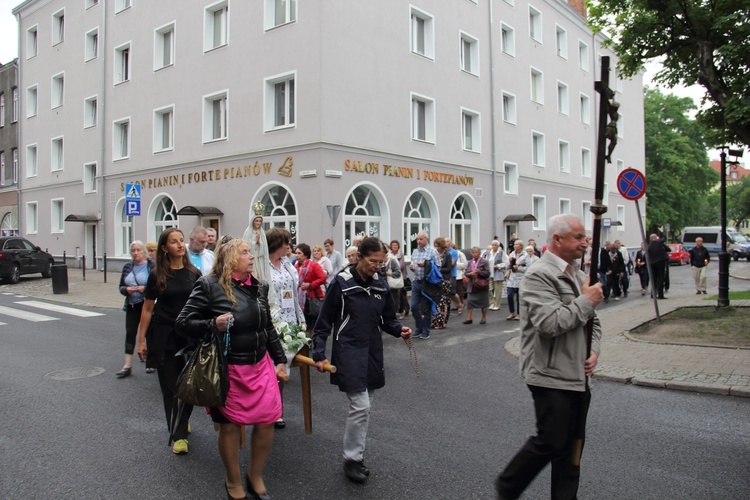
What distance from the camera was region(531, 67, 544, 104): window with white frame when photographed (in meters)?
28.8

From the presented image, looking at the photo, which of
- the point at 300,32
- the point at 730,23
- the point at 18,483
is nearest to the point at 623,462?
the point at 18,483

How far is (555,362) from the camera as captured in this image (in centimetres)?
312

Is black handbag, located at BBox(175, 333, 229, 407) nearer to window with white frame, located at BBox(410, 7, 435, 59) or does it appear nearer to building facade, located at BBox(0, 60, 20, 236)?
window with white frame, located at BBox(410, 7, 435, 59)

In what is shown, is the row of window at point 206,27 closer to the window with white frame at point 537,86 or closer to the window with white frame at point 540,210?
the window with white frame at point 537,86

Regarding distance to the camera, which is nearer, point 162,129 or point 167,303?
point 167,303

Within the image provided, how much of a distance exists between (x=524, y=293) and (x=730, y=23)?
9.18 metres

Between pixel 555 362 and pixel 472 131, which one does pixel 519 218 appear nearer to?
pixel 472 131

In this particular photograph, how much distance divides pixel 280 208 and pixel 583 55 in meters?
23.8

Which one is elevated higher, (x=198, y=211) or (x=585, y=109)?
(x=585, y=109)

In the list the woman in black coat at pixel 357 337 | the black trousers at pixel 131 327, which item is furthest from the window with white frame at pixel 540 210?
the woman in black coat at pixel 357 337

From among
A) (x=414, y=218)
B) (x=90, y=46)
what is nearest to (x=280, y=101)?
(x=414, y=218)

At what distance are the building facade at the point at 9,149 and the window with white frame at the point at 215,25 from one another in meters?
18.8

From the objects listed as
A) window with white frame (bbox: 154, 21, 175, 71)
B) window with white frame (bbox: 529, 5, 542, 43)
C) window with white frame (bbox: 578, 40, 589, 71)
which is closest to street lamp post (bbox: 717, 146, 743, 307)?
window with white frame (bbox: 529, 5, 542, 43)

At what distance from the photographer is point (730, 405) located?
5793 mm
